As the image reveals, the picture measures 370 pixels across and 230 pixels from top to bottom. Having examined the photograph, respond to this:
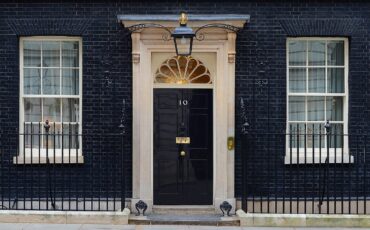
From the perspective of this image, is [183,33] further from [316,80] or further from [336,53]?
[336,53]

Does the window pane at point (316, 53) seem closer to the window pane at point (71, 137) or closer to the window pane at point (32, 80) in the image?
the window pane at point (71, 137)

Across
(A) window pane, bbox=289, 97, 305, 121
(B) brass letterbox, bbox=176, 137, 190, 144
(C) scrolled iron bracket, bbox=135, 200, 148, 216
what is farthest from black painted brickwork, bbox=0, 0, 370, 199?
(B) brass letterbox, bbox=176, 137, 190, 144

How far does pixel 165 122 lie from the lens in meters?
12.7

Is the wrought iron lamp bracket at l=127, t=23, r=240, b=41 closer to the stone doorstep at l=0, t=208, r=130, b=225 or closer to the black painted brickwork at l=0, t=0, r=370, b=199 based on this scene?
the black painted brickwork at l=0, t=0, r=370, b=199

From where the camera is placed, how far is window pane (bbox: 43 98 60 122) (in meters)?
12.8

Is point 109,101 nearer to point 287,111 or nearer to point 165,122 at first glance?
point 165,122

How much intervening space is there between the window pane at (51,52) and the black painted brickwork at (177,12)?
0.35 meters

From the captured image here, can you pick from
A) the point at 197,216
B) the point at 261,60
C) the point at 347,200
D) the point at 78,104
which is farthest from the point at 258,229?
the point at 78,104

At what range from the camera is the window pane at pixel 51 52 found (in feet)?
41.9

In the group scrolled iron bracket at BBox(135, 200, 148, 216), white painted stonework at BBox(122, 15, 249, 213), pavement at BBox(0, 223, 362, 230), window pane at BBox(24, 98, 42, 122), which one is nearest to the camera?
pavement at BBox(0, 223, 362, 230)

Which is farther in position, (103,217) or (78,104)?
(78,104)

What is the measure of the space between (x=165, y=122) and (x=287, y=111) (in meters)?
2.34

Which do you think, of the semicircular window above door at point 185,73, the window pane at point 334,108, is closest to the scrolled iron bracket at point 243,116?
the semicircular window above door at point 185,73

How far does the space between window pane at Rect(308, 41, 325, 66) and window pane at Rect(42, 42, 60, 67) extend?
4.84 metres
